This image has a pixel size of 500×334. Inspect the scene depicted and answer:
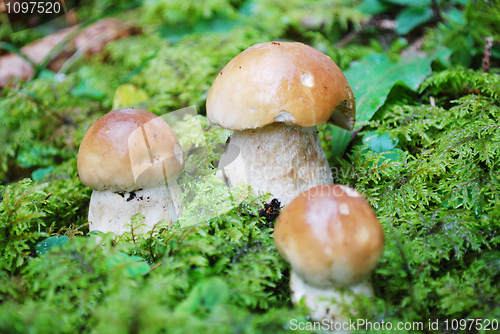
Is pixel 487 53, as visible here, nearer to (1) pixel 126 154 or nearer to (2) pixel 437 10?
(2) pixel 437 10

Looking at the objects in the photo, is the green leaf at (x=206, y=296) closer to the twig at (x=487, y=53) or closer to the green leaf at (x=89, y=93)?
the twig at (x=487, y=53)

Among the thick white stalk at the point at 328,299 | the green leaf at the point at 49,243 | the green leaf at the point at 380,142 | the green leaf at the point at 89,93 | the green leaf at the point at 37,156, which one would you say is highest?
the thick white stalk at the point at 328,299

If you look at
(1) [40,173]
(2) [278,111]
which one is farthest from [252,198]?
(1) [40,173]

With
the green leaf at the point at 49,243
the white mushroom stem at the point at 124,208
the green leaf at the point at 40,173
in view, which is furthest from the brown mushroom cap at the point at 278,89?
the green leaf at the point at 40,173

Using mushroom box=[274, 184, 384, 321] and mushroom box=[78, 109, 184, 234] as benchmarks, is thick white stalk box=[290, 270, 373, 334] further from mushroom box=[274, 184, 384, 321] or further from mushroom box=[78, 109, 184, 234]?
mushroom box=[78, 109, 184, 234]

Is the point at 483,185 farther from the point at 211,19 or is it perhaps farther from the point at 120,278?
the point at 211,19

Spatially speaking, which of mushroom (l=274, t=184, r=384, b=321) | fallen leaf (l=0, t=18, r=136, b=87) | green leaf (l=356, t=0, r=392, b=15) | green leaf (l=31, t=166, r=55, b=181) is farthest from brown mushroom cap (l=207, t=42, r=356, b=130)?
fallen leaf (l=0, t=18, r=136, b=87)
